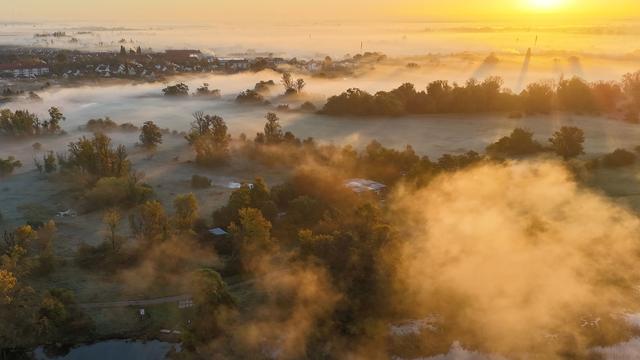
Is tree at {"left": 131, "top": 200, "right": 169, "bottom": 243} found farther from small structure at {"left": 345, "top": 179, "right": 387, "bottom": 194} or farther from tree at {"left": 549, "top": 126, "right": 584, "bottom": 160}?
tree at {"left": 549, "top": 126, "right": 584, "bottom": 160}

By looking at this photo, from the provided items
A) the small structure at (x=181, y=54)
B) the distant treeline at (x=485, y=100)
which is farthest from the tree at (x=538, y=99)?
the small structure at (x=181, y=54)

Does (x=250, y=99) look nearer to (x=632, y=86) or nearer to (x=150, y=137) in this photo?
(x=150, y=137)

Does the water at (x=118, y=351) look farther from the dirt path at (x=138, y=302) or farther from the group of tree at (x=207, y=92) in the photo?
the group of tree at (x=207, y=92)

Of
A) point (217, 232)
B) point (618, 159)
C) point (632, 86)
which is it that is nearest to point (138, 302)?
point (217, 232)

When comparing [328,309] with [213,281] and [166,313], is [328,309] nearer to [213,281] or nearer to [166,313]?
[213,281]

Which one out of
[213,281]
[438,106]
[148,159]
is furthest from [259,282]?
[438,106]

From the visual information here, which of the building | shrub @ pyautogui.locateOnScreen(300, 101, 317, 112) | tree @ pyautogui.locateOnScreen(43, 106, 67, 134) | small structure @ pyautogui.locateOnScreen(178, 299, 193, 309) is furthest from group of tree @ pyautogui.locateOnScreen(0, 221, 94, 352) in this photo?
the building

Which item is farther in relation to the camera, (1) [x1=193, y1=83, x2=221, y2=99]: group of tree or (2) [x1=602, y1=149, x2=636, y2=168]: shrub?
(1) [x1=193, y1=83, x2=221, y2=99]: group of tree
